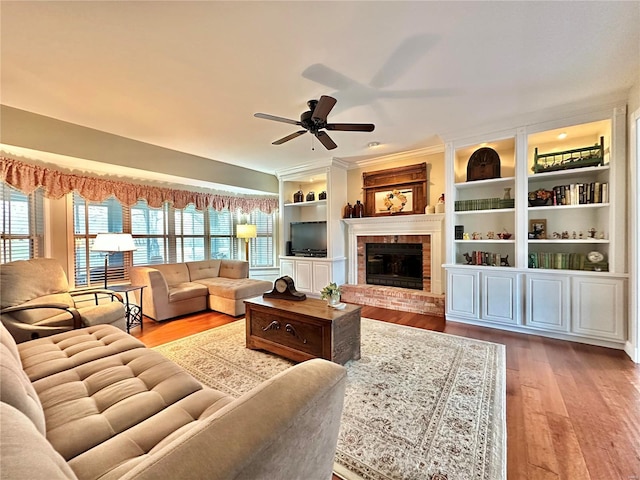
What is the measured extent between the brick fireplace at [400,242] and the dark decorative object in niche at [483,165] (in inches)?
30.1

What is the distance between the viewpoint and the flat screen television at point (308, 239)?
17.0 feet

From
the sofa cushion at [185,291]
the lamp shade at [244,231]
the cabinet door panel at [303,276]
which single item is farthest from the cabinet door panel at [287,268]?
the sofa cushion at [185,291]

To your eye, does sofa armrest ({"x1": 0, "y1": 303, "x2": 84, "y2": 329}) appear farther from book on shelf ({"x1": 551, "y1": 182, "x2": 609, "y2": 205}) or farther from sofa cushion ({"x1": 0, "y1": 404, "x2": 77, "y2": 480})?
book on shelf ({"x1": 551, "y1": 182, "x2": 609, "y2": 205})

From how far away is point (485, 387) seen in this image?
6.82 ft

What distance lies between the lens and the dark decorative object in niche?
143 inches

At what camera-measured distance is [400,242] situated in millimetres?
4629

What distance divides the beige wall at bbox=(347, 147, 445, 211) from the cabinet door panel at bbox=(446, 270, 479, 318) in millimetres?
1315

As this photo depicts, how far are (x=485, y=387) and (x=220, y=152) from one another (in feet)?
14.5

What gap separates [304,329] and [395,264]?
9.41 ft

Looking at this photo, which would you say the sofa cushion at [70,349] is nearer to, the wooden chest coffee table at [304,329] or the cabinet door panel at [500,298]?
the wooden chest coffee table at [304,329]

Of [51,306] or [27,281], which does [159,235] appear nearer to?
[27,281]

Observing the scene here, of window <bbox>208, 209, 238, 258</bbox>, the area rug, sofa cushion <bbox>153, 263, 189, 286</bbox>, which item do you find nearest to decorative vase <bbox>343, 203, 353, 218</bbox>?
the area rug

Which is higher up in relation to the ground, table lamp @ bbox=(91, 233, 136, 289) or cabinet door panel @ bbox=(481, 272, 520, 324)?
table lamp @ bbox=(91, 233, 136, 289)

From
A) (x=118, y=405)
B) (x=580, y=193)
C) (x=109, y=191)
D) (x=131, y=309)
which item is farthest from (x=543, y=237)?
(x=109, y=191)
